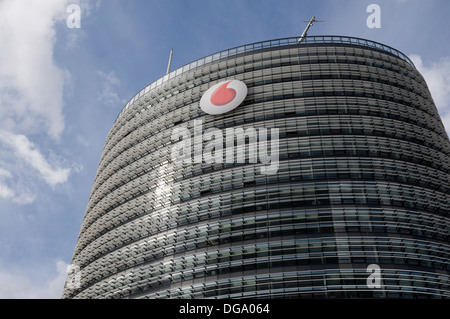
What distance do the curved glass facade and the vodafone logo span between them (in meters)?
1.45

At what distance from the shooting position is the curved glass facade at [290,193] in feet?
178

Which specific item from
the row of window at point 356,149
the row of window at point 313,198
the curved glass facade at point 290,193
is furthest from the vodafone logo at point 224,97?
the row of window at point 313,198

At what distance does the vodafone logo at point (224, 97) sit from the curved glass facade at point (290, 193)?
1.45 meters

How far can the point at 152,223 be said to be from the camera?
68875 millimetres

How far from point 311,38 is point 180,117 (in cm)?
3175

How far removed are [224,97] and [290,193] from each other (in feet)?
80.2

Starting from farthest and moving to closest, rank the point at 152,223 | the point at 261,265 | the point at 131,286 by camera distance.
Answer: the point at 152,223, the point at 131,286, the point at 261,265

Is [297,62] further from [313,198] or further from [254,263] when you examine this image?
[254,263]

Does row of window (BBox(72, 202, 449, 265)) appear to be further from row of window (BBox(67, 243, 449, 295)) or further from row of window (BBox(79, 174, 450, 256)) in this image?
row of window (BBox(67, 243, 449, 295))

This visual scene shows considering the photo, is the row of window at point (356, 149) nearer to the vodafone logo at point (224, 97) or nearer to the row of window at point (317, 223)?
the row of window at point (317, 223)

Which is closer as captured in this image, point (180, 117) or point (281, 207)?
point (281, 207)

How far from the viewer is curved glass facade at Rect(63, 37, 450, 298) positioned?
54219 millimetres
